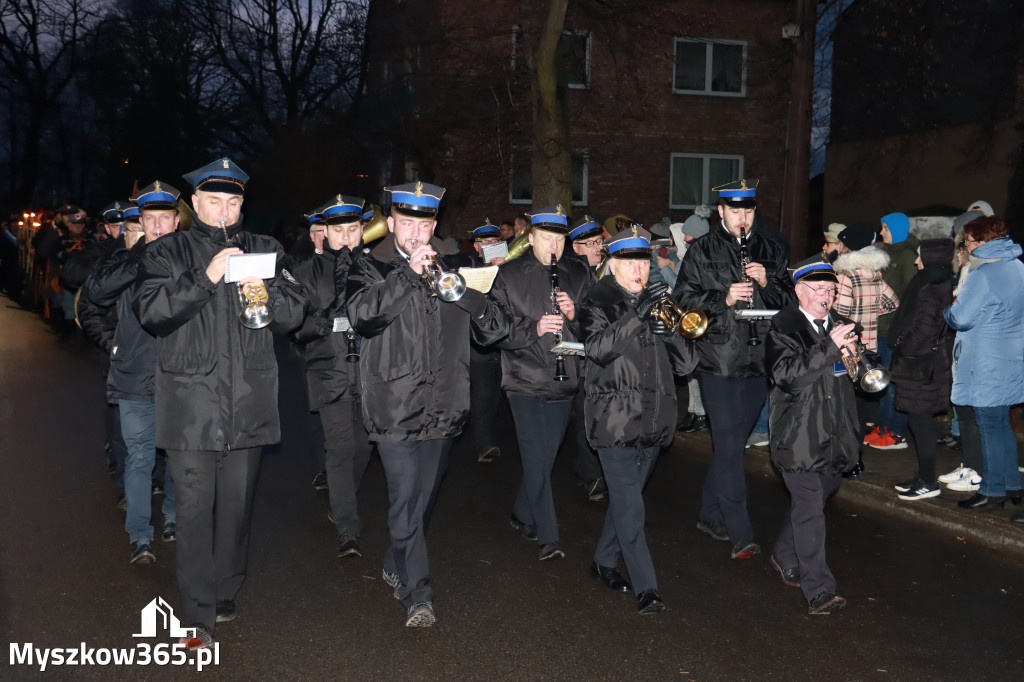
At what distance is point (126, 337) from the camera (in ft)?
23.1

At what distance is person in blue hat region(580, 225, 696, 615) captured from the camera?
19.1 feet

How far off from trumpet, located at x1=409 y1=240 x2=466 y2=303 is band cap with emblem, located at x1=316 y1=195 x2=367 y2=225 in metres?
1.92

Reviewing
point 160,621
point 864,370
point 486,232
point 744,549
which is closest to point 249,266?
point 160,621

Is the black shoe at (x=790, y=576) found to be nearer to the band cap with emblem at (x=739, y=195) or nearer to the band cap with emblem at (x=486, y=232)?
the band cap with emblem at (x=739, y=195)

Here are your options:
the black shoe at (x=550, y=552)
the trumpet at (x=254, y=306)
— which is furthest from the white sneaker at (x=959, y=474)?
the trumpet at (x=254, y=306)

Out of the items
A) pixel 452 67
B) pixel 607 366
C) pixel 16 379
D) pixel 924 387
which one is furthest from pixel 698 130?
pixel 607 366

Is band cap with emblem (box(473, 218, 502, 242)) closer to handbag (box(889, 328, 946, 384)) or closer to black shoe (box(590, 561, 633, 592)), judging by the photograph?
handbag (box(889, 328, 946, 384))

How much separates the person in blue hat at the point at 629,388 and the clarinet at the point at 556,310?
0.53 meters

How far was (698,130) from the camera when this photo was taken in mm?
29422

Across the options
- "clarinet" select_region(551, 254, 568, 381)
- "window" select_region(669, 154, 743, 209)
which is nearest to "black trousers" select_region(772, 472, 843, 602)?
"clarinet" select_region(551, 254, 568, 381)

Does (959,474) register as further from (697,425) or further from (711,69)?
(711,69)

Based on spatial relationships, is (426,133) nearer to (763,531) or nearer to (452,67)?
(452,67)

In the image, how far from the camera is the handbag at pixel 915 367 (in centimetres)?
840

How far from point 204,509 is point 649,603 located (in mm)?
2441
